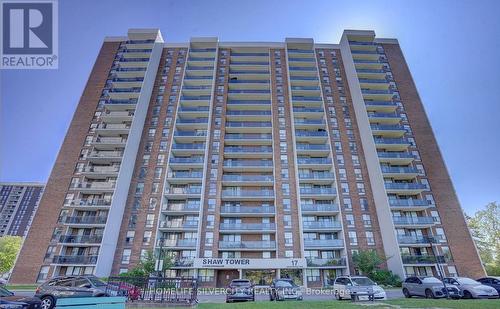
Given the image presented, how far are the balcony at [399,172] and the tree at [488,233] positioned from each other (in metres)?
12.7

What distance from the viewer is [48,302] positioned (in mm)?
13516

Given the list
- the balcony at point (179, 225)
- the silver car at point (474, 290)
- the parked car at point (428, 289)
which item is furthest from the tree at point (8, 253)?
the silver car at point (474, 290)

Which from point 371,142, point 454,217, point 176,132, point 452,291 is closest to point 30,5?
point 452,291

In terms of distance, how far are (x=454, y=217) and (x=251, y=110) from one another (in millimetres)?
35516

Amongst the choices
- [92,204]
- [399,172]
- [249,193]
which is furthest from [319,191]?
[92,204]

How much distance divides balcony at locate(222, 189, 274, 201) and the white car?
1991 cm

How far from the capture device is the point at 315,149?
42.9m

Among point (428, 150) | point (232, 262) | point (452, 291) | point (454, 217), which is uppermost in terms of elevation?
point (428, 150)

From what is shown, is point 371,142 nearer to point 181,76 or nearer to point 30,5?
point 181,76

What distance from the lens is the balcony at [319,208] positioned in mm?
38156

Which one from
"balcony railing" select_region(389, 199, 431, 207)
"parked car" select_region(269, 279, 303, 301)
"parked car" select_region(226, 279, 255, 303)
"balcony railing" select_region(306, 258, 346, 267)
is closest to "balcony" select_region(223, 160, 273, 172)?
"balcony railing" select_region(306, 258, 346, 267)

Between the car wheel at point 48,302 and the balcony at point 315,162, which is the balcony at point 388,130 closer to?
the balcony at point 315,162

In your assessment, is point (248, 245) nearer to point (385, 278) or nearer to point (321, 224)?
point (321, 224)

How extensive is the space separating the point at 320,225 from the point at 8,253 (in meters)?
69.8
